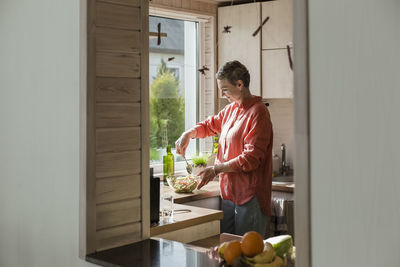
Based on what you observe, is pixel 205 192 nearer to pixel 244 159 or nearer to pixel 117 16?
pixel 244 159

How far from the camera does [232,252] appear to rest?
1674 mm

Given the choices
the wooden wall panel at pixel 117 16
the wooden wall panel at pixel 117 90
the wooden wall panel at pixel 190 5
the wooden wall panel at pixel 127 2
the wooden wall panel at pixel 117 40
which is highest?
the wooden wall panel at pixel 190 5

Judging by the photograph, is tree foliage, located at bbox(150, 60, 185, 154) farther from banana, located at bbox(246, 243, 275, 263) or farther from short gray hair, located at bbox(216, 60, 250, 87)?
banana, located at bbox(246, 243, 275, 263)

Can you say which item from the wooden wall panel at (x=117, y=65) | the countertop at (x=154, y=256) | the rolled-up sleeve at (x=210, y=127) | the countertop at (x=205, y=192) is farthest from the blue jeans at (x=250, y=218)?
the wooden wall panel at (x=117, y=65)

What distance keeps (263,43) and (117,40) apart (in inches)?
95.7

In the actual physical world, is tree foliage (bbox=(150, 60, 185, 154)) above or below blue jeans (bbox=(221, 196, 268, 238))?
above

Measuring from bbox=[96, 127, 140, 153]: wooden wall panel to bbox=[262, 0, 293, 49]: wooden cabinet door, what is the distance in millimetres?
2384

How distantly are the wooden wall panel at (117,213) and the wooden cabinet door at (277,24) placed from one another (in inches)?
98.0

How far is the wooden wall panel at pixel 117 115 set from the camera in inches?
79.0

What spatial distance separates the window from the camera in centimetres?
428

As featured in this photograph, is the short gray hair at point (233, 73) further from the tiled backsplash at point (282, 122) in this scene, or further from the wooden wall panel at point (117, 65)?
the tiled backsplash at point (282, 122)
